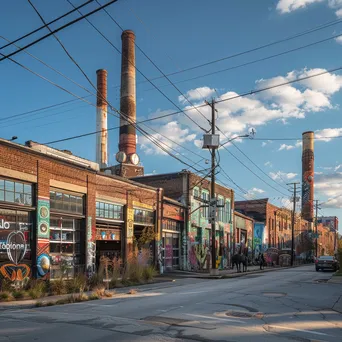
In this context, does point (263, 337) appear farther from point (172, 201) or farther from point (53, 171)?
point (172, 201)

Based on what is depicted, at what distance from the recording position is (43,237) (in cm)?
1886

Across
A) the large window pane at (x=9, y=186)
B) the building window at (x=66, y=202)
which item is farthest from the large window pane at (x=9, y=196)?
the building window at (x=66, y=202)

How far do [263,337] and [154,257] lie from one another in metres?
21.5

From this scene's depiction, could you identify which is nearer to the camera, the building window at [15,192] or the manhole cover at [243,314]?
the manhole cover at [243,314]

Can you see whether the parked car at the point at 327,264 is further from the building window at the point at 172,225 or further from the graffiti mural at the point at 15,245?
the graffiti mural at the point at 15,245

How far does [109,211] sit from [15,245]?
7456 millimetres

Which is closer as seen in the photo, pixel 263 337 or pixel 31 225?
pixel 263 337

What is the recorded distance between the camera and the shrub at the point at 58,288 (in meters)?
16.4

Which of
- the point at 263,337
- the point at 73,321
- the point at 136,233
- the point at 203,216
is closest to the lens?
the point at 263,337

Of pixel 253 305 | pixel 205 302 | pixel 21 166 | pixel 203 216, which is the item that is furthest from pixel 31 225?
pixel 203 216

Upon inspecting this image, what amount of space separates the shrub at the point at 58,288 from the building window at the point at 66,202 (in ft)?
14.1

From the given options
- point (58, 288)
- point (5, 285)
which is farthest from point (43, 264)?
point (58, 288)

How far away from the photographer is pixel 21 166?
1802cm

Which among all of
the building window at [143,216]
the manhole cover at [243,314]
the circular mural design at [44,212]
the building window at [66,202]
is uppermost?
the building window at [66,202]
